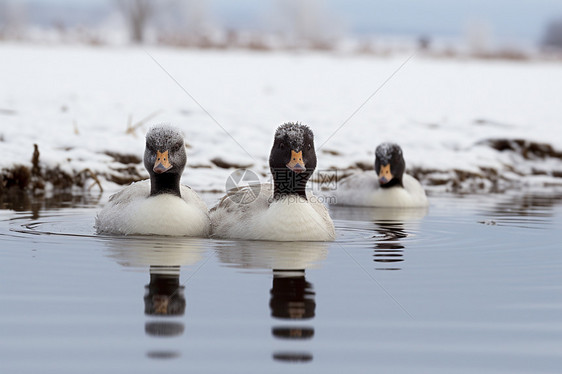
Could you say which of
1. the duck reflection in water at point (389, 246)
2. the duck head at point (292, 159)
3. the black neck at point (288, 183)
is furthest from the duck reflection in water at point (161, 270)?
the duck reflection in water at point (389, 246)

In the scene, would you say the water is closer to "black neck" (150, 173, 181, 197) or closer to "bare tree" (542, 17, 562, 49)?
"black neck" (150, 173, 181, 197)

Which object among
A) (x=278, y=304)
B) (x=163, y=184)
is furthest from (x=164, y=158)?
(x=278, y=304)

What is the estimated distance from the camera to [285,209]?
9.93 m

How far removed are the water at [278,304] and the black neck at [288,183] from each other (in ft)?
2.47

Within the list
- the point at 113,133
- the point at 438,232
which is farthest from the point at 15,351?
the point at 113,133

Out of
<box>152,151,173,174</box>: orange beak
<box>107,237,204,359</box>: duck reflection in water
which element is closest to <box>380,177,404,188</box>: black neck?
<box>152,151,173,174</box>: orange beak

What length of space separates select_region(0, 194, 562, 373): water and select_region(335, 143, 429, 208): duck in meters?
4.86

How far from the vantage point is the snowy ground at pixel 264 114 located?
711 inches

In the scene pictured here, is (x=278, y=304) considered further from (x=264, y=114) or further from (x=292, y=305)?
(x=264, y=114)

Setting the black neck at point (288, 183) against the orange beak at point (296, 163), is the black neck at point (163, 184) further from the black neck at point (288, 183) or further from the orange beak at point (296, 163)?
the orange beak at point (296, 163)

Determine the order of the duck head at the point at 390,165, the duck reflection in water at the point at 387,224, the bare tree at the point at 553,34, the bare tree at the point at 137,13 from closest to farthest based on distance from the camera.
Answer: the duck reflection in water at the point at 387,224 → the duck head at the point at 390,165 → the bare tree at the point at 137,13 → the bare tree at the point at 553,34

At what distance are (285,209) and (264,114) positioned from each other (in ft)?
45.0

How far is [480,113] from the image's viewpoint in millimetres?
26578

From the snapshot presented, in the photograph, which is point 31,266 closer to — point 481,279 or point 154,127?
point 154,127
